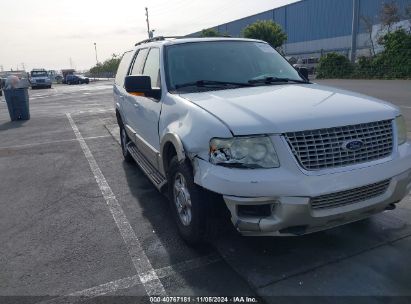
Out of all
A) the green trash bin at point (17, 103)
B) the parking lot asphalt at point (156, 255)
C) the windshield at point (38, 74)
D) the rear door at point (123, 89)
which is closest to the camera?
the parking lot asphalt at point (156, 255)

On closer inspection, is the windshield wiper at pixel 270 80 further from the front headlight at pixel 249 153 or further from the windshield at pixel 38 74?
the windshield at pixel 38 74

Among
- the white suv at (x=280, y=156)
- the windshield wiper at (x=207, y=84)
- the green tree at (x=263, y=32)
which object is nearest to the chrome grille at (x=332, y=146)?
the white suv at (x=280, y=156)

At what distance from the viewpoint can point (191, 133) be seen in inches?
129

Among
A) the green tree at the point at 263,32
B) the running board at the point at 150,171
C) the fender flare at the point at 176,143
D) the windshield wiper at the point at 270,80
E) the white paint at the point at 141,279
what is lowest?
the white paint at the point at 141,279

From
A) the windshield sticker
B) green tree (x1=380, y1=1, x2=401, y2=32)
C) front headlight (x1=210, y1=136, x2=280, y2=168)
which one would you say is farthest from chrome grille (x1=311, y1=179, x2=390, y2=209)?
green tree (x1=380, y1=1, x2=401, y2=32)

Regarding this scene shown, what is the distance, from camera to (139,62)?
5547mm

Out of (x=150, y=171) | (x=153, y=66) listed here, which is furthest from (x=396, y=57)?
(x=150, y=171)

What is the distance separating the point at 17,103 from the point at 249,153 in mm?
13137

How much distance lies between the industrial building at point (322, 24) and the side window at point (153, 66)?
1718 inches

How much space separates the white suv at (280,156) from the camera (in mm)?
2820

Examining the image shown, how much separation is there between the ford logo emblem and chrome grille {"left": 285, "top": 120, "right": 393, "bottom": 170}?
2 centimetres

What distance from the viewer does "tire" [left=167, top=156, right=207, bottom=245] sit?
10.5 feet

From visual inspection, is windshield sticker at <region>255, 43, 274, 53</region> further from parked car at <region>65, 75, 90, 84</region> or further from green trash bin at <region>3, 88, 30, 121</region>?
parked car at <region>65, 75, 90, 84</region>

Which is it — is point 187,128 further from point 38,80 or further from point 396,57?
point 38,80
